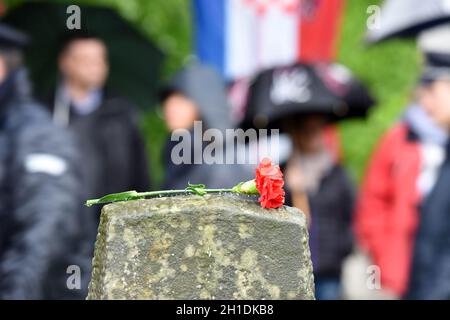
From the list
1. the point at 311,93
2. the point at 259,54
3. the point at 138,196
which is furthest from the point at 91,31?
the point at 138,196

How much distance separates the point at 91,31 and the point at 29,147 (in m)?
3.56

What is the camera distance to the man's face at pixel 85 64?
914 centimetres

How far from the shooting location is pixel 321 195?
27.5 feet

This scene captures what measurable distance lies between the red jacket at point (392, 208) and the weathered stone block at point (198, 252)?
171 inches

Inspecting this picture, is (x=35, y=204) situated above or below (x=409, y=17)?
below

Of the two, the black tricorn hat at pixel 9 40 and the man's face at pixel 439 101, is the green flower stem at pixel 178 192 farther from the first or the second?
the man's face at pixel 439 101

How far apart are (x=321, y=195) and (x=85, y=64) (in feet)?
5.79

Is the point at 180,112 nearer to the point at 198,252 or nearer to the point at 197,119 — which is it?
the point at 197,119

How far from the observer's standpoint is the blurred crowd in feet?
22.2

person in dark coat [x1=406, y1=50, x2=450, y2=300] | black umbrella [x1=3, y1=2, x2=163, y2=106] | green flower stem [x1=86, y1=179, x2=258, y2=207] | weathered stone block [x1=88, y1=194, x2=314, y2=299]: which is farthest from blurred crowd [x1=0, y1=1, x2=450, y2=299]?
weathered stone block [x1=88, y1=194, x2=314, y2=299]

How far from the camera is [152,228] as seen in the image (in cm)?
371

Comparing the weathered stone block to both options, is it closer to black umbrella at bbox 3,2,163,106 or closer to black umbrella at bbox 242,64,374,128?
black umbrella at bbox 242,64,374,128

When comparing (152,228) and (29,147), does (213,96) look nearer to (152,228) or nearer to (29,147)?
(29,147)

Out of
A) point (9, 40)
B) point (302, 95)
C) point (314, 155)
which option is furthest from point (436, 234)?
point (9, 40)
